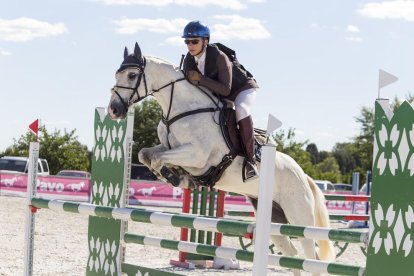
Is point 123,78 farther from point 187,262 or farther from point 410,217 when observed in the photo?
point 187,262

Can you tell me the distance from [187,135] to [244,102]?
1.54 feet

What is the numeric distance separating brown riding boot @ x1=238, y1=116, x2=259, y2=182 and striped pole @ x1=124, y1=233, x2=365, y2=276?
93 centimetres

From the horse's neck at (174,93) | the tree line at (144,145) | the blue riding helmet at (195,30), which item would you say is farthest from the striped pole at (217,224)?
the tree line at (144,145)

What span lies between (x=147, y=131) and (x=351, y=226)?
24.5 metres

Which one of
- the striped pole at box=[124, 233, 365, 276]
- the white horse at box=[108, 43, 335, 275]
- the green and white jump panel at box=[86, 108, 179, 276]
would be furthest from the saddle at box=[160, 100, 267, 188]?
the striped pole at box=[124, 233, 365, 276]

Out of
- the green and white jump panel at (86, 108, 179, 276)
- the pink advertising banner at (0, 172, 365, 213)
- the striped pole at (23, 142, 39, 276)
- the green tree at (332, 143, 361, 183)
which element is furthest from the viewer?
the green tree at (332, 143, 361, 183)

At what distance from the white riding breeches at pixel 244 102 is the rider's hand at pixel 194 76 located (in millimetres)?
300

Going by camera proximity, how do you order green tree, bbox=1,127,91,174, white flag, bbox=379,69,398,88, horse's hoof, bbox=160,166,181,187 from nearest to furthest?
white flag, bbox=379,69,398,88, horse's hoof, bbox=160,166,181,187, green tree, bbox=1,127,91,174

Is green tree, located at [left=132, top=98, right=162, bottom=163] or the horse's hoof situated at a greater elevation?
green tree, located at [left=132, top=98, right=162, bottom=163]

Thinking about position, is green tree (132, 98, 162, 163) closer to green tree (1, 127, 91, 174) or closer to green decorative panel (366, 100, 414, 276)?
green tree (1, 127, 91, 174)

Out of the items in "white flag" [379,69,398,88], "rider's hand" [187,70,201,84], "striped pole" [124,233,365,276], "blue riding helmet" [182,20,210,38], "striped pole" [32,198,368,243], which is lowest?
"striped pole" [124,233,365,276]

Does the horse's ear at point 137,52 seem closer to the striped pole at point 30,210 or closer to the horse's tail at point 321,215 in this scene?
the striped pole at point 30,210

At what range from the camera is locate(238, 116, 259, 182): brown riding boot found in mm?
5098

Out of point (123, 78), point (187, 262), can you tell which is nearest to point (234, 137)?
point (123, 78)
